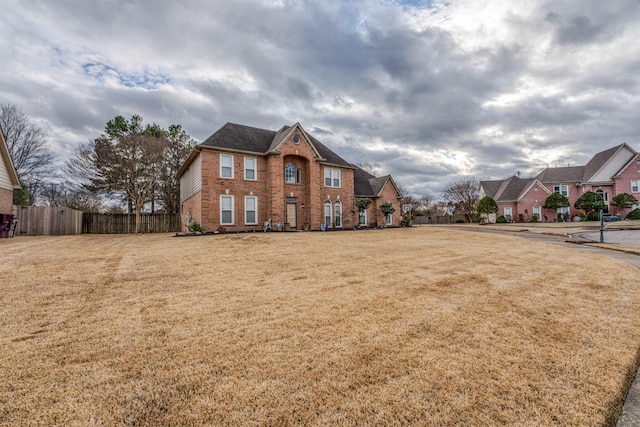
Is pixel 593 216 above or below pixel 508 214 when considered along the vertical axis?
below

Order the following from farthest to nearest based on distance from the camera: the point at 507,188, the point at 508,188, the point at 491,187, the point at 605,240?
the point at 491,187 → the point at 507,188 → the point at 508,188 → the point at 605,240

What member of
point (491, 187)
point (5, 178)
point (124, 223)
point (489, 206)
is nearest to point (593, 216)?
point (489, 206)

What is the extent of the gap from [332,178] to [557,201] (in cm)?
3076

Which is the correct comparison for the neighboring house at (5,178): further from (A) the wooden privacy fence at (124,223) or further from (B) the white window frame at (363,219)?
(B) the white window frame at (363,219)

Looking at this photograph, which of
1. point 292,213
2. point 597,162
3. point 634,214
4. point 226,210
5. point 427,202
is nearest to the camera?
point 226,210

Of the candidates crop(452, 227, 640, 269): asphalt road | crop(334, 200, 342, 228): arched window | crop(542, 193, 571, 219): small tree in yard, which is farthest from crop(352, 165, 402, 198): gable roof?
crop(542, 193, 571, 219): small tree in yard

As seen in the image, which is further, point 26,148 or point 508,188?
point 508,188

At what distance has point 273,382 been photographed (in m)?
1.99

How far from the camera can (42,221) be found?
665 inches

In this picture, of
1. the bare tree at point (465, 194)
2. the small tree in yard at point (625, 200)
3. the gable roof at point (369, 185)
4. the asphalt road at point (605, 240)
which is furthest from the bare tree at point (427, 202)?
the asphalt road at point (605, 240)

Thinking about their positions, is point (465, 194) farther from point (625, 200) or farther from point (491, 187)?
point (625, 200)

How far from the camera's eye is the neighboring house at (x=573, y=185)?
3102 cm

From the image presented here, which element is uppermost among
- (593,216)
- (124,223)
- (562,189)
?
(562,189)

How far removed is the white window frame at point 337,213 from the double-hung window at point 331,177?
5.11 ft
